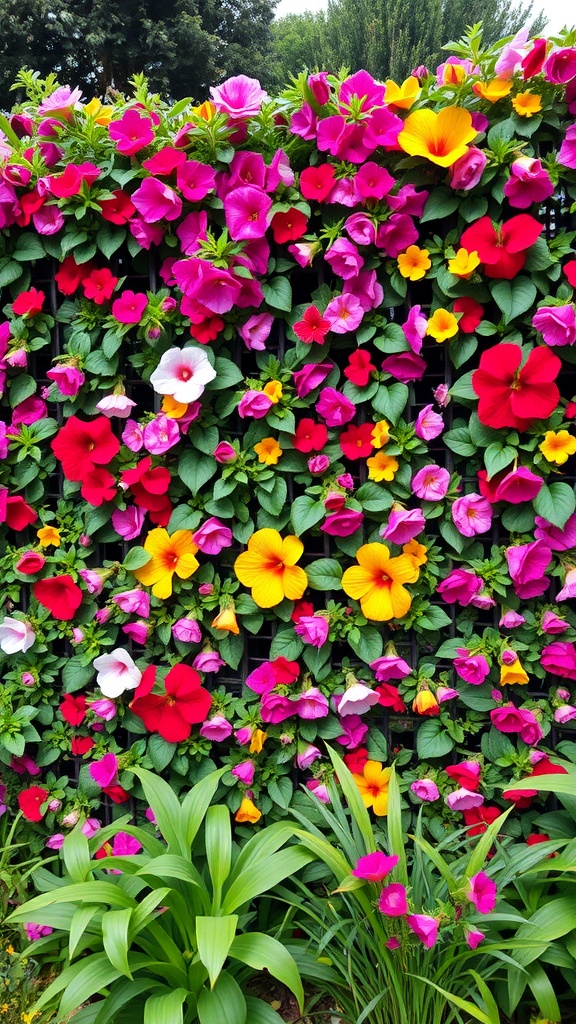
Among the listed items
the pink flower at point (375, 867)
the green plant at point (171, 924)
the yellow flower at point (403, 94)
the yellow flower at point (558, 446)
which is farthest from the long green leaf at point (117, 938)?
the yellow flower at point (403, 94)

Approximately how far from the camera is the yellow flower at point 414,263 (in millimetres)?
1587

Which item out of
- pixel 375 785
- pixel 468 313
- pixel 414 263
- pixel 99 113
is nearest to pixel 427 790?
pixel 375 785

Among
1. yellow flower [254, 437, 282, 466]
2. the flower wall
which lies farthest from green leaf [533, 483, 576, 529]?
yellow flower [254, 437, 282, 466]

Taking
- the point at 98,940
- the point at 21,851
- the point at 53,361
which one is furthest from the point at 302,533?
the point at 21,851

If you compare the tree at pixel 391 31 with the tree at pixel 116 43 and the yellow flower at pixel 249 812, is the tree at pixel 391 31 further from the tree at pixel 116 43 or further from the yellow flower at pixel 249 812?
the yellow flower at pixel 249 812

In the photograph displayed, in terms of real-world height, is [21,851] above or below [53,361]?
below

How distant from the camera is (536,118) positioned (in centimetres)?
149

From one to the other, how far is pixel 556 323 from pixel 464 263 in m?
0.24

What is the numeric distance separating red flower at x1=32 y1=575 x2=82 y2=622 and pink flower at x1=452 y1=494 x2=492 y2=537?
0.98m

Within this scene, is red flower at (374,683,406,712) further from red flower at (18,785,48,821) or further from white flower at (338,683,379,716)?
red flower at (18,785,48,821)

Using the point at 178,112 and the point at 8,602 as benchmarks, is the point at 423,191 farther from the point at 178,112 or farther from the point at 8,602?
the point at 8,602

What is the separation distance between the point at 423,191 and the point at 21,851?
201 cm

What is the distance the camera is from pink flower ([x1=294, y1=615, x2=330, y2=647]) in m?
1.63

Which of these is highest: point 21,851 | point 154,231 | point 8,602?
point 154,231
